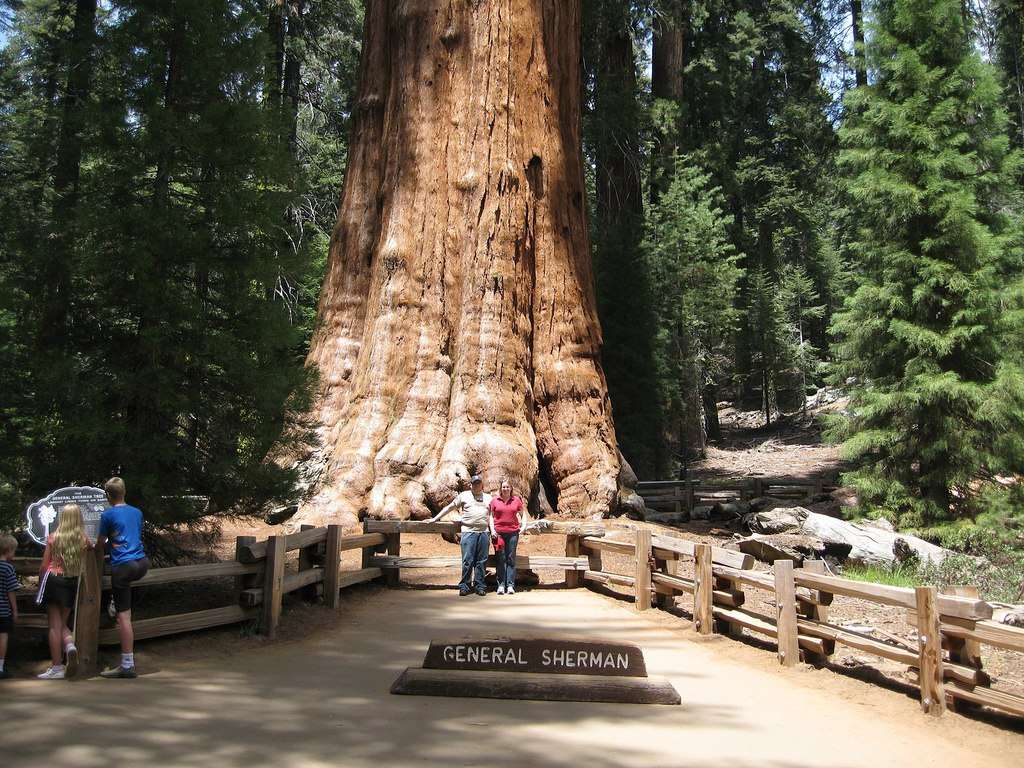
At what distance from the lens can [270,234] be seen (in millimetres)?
9094

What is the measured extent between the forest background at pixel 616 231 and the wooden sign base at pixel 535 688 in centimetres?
305

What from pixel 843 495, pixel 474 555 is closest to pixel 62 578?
pixel 474 555

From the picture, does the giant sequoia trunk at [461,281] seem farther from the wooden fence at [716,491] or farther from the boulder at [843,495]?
the boulder at [843,495]

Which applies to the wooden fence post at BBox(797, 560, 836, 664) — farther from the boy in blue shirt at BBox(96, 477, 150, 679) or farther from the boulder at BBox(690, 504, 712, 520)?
the boulder at BBox(690, 504, 712, 520)

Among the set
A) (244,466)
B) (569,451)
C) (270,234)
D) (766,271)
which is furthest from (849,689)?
(766,271)

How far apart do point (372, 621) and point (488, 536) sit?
195 centimetres

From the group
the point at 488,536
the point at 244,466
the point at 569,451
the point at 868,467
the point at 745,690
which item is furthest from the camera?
the point at 868,467

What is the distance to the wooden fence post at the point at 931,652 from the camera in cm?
631

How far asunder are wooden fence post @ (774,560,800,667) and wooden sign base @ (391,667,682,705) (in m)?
1.88

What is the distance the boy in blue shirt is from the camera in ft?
20.9

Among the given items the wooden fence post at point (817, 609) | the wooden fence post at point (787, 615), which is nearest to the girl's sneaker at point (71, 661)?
the wooden fence post at point (787, 615)

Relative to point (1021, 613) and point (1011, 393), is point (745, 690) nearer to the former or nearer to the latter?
point (1021, 613)

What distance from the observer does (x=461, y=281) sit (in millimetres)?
14133

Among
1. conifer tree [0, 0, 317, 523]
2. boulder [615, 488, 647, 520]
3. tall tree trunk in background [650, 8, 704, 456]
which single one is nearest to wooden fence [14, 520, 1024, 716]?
conifer tree [0, 0, 317, 523]
